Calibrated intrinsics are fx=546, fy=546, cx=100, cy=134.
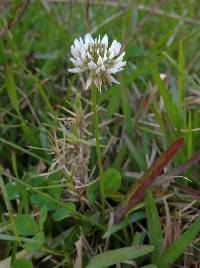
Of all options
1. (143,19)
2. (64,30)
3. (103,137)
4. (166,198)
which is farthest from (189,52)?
(166,198)

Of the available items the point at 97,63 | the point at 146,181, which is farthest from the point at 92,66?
the point at 146,181

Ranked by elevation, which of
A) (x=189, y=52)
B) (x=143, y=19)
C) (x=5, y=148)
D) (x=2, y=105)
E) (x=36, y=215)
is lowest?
(x=36, y=215)

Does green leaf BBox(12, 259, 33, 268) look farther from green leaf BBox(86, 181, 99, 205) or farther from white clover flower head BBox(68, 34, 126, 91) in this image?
white clover flower head BBox(68, 34, 126, 91)

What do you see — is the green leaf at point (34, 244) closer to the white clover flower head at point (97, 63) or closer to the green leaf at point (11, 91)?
the white clover flower head at point (97, 63)

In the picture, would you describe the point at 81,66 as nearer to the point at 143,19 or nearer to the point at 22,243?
the point at 22,243

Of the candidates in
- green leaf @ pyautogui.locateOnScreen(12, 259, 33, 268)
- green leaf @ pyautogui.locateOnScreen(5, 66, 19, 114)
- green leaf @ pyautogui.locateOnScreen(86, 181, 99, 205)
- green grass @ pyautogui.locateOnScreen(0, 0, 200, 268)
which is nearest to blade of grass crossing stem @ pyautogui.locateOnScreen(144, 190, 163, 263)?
green grass @ pyautogui.locateOnScreen(0, 0, 200, 268)

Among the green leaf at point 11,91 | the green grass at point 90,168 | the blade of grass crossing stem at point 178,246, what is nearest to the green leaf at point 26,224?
the green grass at point 90,168
